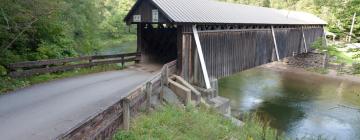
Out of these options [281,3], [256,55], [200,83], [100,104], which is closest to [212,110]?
[200,83]

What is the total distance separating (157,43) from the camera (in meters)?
13.4

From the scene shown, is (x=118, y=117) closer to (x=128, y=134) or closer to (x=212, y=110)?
(x=128, y=134)

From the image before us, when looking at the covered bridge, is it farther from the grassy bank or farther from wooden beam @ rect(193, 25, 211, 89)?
the grassy bank

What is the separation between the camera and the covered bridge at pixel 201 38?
10.3 meters

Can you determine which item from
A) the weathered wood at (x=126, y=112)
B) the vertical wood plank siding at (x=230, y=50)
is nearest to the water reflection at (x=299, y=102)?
the vertical wood plank siding at (x=230, y=50)

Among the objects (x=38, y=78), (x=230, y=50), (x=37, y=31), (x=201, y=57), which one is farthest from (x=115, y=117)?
(x=230, y=50)

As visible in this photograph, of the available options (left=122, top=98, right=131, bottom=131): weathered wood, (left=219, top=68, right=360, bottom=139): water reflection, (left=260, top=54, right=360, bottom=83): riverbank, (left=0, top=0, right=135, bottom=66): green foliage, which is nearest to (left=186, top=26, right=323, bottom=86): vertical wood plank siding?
(left=219, top=68, right=360, bottom=139): water reflection

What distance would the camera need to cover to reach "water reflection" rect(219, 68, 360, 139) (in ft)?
42.5

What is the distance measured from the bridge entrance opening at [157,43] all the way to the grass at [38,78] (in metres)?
1.59

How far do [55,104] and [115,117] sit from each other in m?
2.76

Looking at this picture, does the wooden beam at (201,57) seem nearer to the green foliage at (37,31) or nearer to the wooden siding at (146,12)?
the wooden siding at (146,12)

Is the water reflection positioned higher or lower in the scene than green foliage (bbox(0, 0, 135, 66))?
lower

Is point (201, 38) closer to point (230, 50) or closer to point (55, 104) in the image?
point (230, 50)

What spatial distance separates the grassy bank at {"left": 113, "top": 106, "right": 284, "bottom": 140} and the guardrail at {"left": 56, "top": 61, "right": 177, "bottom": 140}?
219 mm
